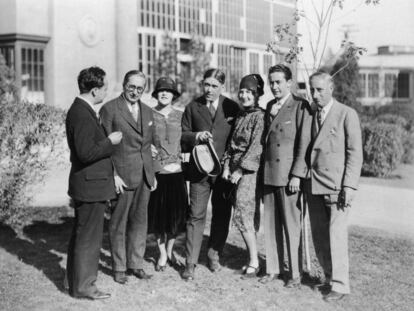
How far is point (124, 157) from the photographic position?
5.62 metres

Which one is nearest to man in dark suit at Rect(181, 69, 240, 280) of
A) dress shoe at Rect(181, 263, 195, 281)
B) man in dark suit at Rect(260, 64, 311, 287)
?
dress shoe at Rect(181, 263, 195, 281)

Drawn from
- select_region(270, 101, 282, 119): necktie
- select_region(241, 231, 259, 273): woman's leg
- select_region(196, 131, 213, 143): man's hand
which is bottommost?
select_region(241, 231, 259, 273): woman's leg

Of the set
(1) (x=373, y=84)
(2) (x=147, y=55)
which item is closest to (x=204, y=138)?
(2) (x=147, y=55)

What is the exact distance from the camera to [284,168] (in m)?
5.46

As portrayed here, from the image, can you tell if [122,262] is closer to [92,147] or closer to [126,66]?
[92,147]

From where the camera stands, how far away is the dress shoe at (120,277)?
18.7 feet

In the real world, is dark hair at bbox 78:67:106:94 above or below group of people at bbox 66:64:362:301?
above

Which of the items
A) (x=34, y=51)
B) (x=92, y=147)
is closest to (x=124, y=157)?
(x=92, y=147)

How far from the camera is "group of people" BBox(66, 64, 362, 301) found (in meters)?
5.16

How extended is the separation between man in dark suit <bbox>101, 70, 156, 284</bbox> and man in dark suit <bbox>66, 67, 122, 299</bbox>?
0.31 metres

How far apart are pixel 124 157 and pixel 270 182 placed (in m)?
1.49

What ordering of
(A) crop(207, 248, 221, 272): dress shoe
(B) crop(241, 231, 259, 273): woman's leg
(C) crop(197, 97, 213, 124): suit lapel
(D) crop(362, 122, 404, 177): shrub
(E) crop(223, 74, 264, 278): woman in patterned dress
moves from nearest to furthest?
(E) crop(223, 74, 264, 278): woman in patterned dress < (B) crop(241, 231, 259, 273): woman's leg < (C) crop(197, 97, 213, 124): suit lapel < (A) crop(207, 248, 221, 272): dress shoe < (D) crop(362, 122, 404, 177): shrub

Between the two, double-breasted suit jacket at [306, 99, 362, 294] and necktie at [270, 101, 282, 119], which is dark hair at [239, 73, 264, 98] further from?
double-breasted suit jacket at [306, 99, 362, 294]

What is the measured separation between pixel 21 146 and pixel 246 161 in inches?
130
